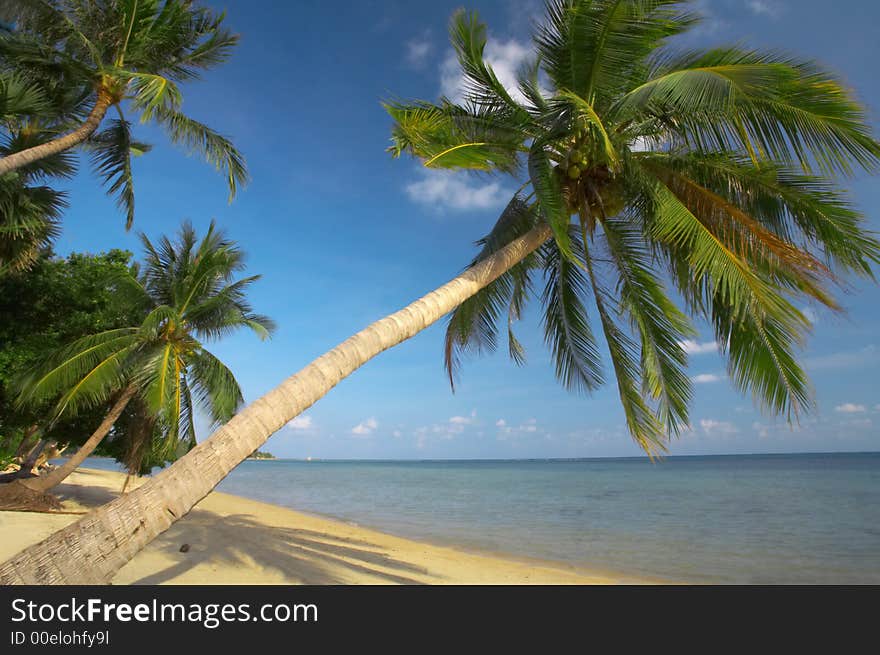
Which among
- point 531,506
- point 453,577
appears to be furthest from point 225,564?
point 531,506

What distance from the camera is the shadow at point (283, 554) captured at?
7641 mm

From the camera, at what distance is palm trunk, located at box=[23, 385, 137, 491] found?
40.1 feet

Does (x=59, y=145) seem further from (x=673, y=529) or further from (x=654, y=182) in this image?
(x=673, y=529)

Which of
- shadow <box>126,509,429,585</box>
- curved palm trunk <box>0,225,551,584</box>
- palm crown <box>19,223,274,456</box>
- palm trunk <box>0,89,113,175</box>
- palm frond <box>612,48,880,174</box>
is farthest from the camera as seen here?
palm crown <box>19,223,274,456</box>

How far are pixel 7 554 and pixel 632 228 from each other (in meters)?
10.1

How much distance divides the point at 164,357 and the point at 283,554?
4.99 meters

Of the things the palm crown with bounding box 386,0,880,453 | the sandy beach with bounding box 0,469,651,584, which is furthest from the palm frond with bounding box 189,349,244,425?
the palm crown with bounding box 386,0,880,453

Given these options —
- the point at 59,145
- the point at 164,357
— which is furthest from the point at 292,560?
the point at 59,145

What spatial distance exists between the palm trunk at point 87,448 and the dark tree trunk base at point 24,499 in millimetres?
326

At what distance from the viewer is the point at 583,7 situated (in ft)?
17.3

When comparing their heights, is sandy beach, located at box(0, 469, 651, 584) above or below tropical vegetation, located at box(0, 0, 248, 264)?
below

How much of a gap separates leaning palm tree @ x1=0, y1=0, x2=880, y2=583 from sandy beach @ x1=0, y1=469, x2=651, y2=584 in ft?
15.1

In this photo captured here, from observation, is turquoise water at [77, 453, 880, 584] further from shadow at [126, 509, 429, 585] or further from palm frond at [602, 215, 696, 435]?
shadow at [126, 509, 429, 585]

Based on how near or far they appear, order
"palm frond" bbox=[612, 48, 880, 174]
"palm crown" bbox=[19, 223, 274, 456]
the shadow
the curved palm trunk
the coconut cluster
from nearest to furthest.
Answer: the curved palm trunk → "palm frond" bbox=[612, 48, 880, 174] → the coconut cluster → the shadow → "palm crown" bbox=[19, 223, 274, 456]
